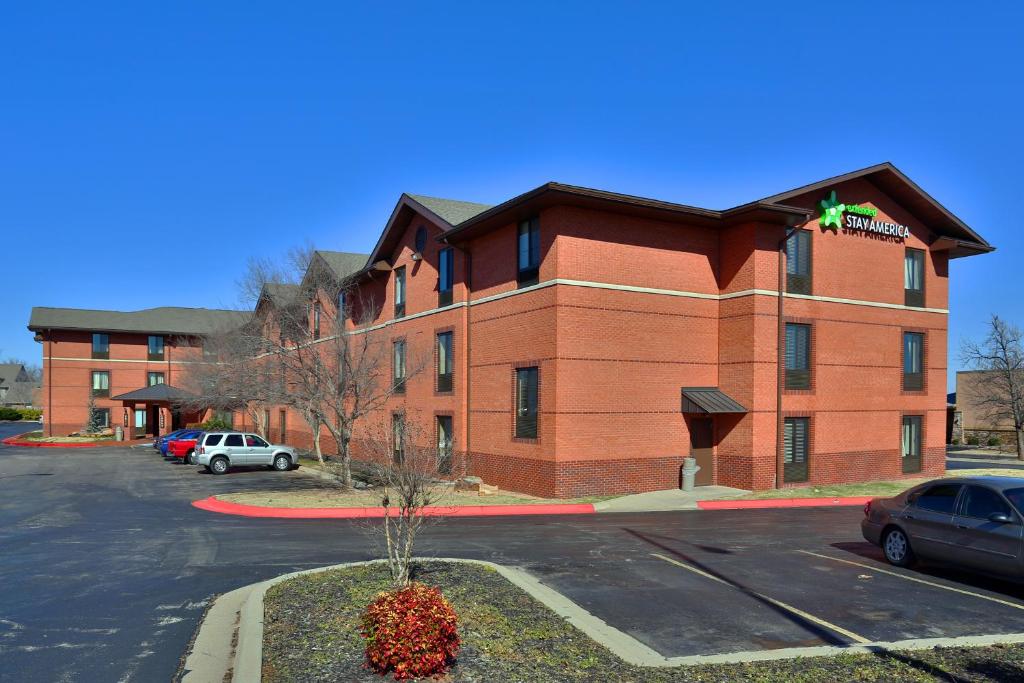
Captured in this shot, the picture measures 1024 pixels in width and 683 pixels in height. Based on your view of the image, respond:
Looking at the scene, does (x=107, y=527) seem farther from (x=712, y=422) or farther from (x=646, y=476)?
(x=712, y=422)

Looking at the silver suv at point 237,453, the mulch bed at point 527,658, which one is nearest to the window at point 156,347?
the silver suv at point 237,453

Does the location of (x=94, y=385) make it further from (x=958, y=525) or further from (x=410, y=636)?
(x=958, y=525)

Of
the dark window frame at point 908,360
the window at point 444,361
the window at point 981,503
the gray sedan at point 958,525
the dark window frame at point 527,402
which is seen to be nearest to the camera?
the gray sedan at point 958,525

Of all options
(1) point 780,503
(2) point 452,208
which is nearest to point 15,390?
(2) point 452,208

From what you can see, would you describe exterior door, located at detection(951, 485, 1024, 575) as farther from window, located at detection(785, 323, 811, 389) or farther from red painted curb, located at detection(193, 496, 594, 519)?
window, located at detection(785, 323, 811, 389)

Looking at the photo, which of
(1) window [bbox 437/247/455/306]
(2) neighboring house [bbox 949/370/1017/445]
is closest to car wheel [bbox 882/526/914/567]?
(1) window [bbox 437/247/455/306]

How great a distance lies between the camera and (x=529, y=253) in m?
24.1

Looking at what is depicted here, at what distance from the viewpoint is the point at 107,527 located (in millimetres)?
17219

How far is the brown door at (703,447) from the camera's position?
2488cm

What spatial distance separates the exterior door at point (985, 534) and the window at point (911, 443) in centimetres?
1866

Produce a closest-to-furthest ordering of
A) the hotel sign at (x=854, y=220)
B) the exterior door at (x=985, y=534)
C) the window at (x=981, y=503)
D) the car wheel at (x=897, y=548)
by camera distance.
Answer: the exterior door at (x=985, y=534), the window at (x=981, y=503), the car wheel at (x=897, y=548), the hotel sign at (x=854, y=220)

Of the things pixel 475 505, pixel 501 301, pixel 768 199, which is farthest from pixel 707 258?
pixel 475 505

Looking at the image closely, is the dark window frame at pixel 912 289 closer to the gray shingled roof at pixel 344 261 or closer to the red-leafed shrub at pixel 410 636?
the gray shingled roof at pixel 344 261

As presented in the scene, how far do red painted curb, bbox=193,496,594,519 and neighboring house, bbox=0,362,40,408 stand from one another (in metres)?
136
